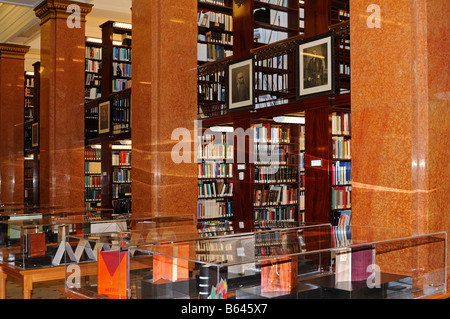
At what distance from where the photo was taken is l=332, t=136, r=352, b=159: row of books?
7.67 meters

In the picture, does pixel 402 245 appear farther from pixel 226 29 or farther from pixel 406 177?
pixel 226 29

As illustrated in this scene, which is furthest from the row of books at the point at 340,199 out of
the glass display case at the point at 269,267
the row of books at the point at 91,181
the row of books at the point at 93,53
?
the row of books at the point at 93,53

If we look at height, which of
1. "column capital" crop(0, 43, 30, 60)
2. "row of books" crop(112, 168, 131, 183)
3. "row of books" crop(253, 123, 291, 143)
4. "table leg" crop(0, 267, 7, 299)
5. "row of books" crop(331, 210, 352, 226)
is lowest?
"table leg" crop(0, 267, 7, 299)

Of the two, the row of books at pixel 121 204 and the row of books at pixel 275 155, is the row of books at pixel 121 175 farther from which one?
the row of books at pixel 275 155

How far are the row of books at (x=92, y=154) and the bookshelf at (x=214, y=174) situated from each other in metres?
4.53

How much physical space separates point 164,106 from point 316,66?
76.6 inches

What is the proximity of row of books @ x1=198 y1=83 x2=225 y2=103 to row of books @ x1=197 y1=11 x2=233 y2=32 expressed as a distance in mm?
1108

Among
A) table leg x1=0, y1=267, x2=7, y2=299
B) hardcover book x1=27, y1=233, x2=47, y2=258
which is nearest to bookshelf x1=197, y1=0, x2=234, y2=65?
hardcover book x1=27, y1=233, x2=47, y2=258

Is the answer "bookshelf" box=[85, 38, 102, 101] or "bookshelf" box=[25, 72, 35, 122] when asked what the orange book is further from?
"bookshelf" box=[25, 72, 35, 122]

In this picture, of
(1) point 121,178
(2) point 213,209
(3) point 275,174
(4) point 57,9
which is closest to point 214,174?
(2) point 213,209

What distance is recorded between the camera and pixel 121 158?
1194cm

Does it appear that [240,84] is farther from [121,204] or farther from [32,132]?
[32,132]

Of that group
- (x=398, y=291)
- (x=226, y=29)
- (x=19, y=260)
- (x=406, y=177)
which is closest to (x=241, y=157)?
(x=226, y=29)
